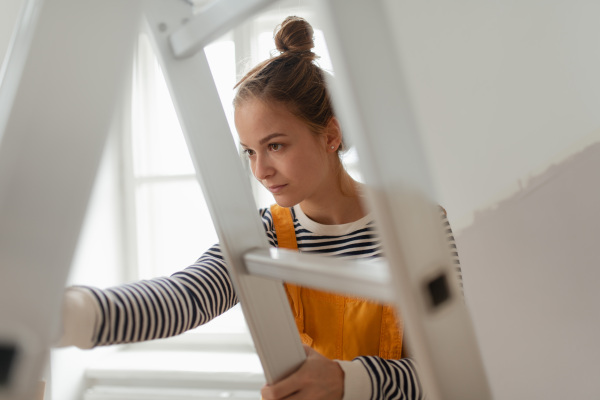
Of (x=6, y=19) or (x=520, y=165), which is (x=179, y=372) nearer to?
(x=520, y=165)

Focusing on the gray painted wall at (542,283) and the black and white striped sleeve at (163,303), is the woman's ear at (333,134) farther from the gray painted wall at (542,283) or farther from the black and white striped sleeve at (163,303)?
the gray painted wall at (542,283)

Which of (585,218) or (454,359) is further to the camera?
(585,218)

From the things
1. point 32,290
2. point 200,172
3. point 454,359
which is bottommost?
point 454,359

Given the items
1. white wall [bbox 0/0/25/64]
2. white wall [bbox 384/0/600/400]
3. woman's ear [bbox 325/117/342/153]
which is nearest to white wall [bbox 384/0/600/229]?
white wall [bbox 384/0/600/400]

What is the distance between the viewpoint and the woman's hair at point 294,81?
0.91 meters

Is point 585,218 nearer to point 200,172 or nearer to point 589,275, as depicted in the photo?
point 589,275

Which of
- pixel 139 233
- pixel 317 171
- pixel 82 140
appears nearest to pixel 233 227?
pixel 82 140

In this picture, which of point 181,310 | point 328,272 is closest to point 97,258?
point 181,310

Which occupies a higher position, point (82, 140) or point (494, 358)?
point (82, 140)

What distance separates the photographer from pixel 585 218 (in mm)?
1132

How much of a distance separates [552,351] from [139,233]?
1.61m

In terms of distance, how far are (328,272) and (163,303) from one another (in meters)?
0.28

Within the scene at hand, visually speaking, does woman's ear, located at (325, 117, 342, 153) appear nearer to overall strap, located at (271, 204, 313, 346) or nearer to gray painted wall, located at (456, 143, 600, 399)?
overall strap, located at (271, 204, 313, 346)

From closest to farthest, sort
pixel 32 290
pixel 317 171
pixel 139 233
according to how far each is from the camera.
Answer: pixel 32 290 → pixel 317 171 → pixel 139 233
